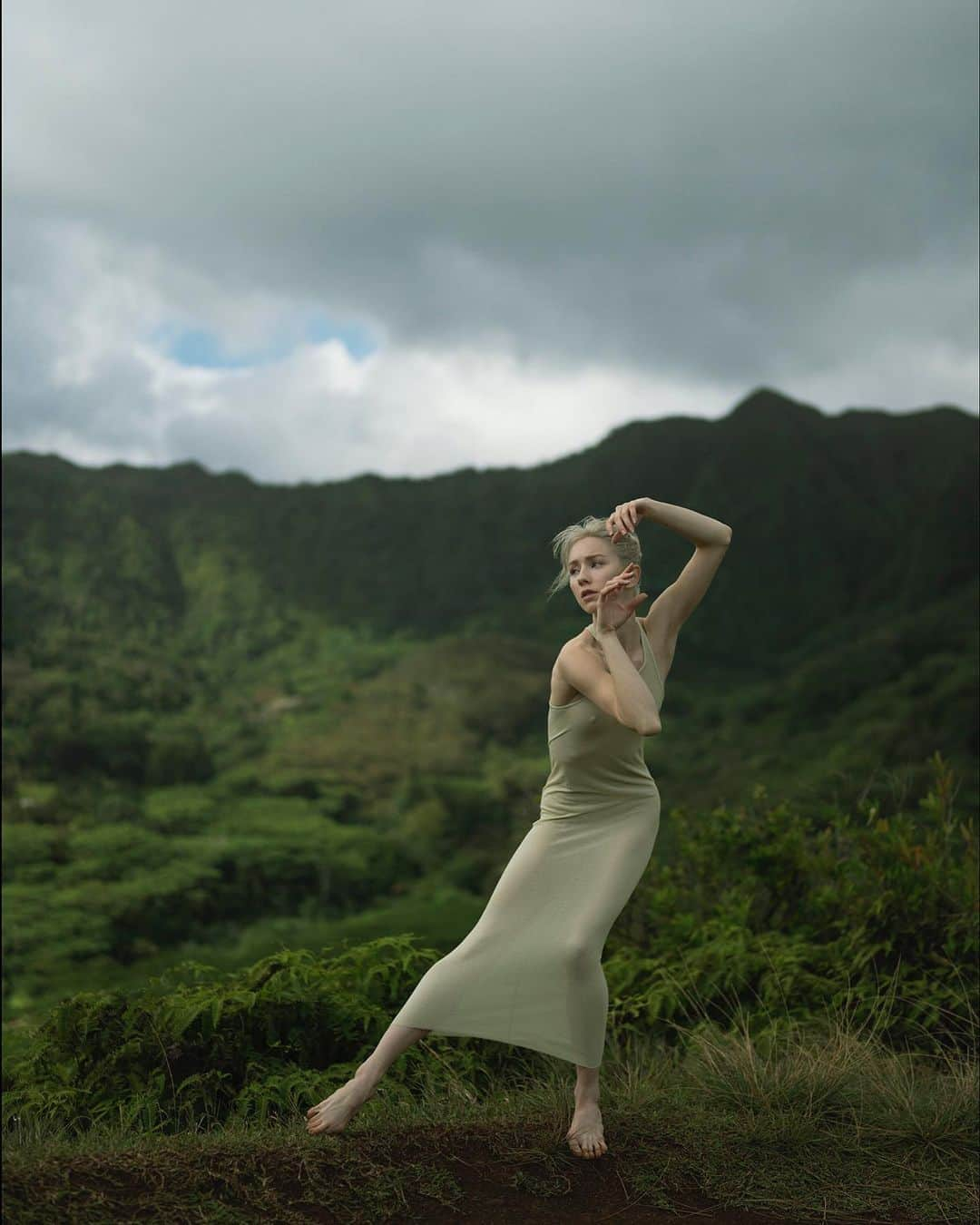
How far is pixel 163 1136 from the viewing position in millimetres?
3588

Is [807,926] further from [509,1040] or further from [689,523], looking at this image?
[689,523]

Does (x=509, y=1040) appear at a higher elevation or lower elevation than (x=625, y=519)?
lower

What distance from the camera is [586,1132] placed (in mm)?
3688

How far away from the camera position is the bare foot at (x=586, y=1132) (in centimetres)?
367

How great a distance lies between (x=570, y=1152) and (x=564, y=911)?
0.76 m

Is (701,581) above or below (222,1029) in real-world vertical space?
above

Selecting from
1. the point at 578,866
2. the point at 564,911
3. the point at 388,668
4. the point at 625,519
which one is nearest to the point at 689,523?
the point at 625,519

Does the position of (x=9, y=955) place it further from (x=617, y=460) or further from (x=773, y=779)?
(x=617, y=460)

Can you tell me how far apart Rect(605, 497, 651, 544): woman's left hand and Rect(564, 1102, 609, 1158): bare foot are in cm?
180

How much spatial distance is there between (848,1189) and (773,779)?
60.4 feet

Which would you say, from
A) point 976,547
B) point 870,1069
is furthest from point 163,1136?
point 976,547

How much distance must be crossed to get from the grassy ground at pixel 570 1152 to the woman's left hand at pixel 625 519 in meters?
1.92

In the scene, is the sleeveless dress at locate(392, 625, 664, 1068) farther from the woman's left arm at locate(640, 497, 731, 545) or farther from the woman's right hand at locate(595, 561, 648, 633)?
the woman's left arm at locate(640, 497, 731, 545)

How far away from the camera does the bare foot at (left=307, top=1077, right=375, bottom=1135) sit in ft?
11.3
